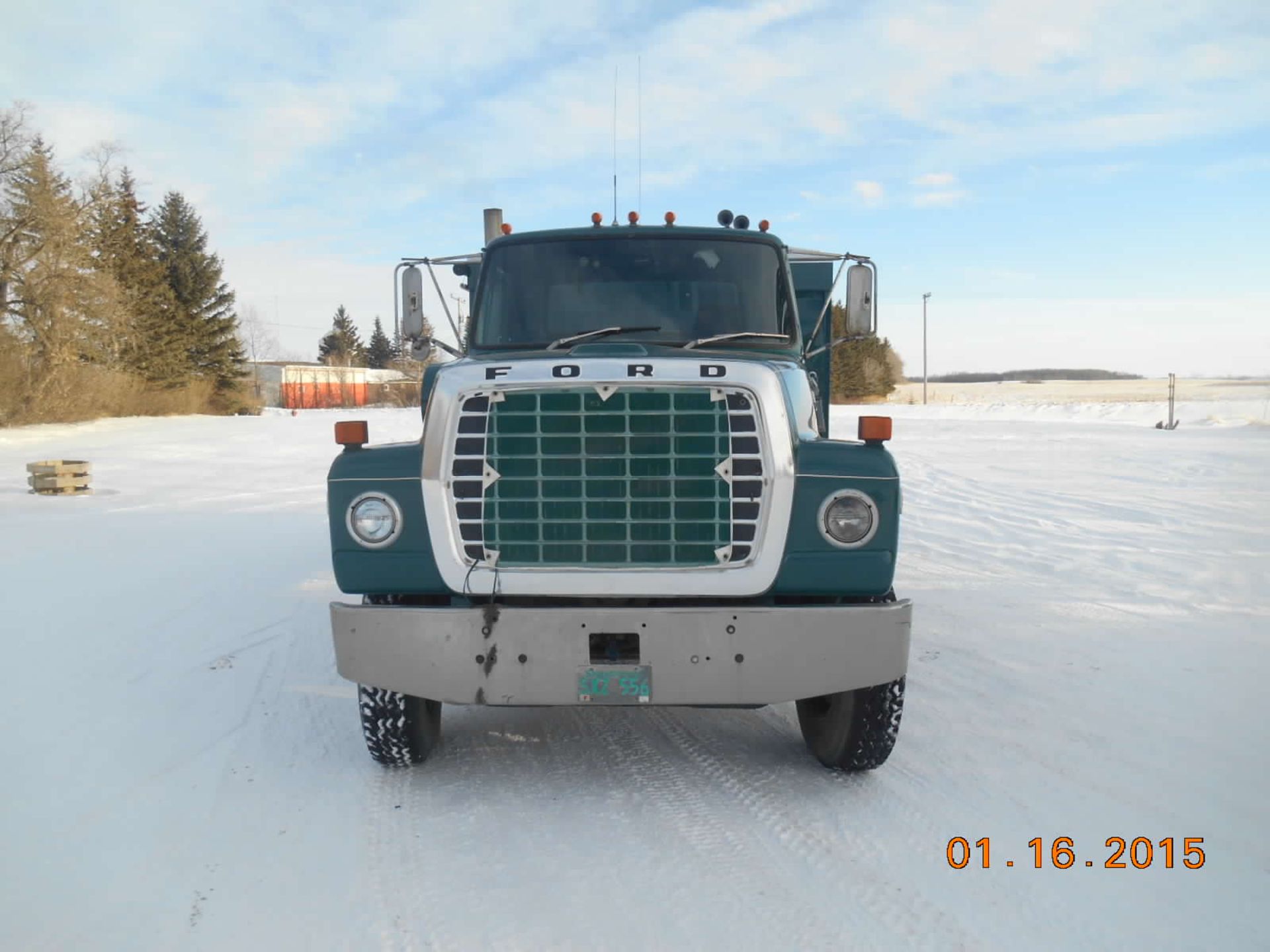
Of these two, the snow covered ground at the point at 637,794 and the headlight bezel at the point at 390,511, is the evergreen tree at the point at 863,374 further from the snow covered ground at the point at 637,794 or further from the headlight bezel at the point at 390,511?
the headlight bezel at the point at 390,511

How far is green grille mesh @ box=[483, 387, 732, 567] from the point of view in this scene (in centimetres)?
375

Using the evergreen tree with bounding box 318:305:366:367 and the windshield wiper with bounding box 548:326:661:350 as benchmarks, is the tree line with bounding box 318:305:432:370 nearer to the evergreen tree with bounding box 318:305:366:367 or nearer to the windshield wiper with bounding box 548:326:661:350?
the evergreen tree with bounding box 318:305:366:367

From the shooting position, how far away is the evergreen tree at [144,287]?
146 feet

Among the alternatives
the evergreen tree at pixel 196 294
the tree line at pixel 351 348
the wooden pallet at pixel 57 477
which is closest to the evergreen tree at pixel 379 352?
the tree line at pixel 351 348

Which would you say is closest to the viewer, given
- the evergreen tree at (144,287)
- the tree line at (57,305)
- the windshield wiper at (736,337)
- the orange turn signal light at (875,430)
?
the orange turn signal light at (875,430)

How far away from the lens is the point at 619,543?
380cm

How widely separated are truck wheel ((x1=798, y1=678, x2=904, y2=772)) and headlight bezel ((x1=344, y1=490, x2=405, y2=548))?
6.35 ft

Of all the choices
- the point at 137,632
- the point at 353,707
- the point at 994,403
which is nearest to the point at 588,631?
the point at 353,707

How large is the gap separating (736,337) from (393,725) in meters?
2.45

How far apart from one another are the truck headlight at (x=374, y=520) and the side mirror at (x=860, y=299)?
120 inches

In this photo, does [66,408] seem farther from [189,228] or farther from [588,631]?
[588,631]

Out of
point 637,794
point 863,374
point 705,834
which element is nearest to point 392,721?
point 637,794

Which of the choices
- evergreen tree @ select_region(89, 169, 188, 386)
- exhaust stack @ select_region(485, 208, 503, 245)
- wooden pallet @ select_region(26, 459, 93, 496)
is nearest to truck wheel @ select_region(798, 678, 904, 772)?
exhaust stack @ select_region(485, 208, 503, 245)
